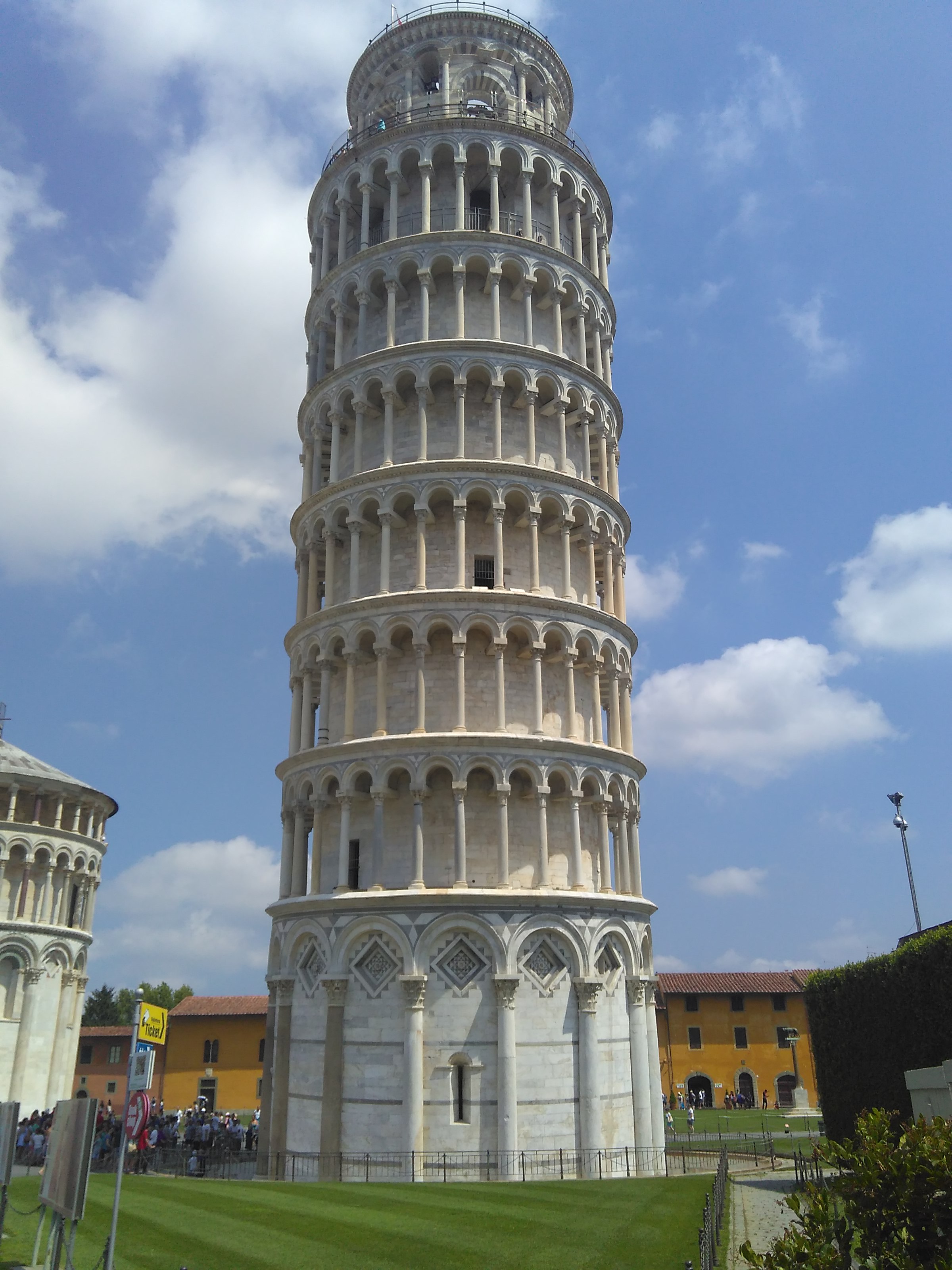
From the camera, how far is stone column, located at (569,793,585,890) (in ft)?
112

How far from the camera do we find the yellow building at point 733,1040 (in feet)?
232

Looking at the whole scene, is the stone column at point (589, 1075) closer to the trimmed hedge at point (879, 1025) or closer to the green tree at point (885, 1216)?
the trimmed hedge at point (879, 1025)

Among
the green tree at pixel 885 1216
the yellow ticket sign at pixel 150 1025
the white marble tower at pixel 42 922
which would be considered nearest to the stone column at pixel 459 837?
the yellow ticket sign at pixel 150 1025

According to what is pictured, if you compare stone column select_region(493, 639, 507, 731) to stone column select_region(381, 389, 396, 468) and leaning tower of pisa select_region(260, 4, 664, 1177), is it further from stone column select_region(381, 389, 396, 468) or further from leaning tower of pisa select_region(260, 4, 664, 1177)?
stone column select_region(381, 389, 396, 468)

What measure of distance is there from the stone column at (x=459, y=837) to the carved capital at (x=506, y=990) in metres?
3.08

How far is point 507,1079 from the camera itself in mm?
30578

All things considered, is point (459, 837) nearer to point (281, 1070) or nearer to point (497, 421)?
point (281, 1070)

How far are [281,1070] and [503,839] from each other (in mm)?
10879

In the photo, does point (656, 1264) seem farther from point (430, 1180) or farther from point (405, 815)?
point (405, 815)

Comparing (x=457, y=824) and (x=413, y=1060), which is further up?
(x=457, y=824)

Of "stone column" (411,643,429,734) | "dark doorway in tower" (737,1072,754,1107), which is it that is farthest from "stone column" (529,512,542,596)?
"dark doorway in tower" (737,1072,754,1107)

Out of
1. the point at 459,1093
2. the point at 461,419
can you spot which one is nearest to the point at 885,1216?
the point at 459,1093

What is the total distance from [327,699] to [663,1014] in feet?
153

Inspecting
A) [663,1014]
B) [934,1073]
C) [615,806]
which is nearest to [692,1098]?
[663,1014]
